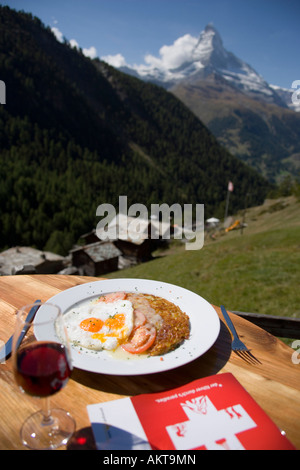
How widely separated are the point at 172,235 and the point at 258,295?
32585 millimetres

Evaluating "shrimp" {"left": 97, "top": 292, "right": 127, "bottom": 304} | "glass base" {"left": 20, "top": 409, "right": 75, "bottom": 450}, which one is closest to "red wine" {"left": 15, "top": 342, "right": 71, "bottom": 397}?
"glass base" {"left": 20, "top": 409, "right": 75, "bottom": 450}

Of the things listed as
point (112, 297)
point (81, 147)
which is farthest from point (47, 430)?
point (81, 147)

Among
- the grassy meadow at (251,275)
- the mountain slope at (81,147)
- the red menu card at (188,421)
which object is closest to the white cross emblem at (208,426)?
the red menu card at (188,421)

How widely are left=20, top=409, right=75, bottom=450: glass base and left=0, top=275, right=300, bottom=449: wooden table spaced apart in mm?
27

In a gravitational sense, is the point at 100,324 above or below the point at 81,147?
below

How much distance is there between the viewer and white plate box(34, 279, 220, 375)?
1.30 metres

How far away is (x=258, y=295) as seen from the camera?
9914 mm

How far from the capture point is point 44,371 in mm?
1044

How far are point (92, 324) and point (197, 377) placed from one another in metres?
0.60

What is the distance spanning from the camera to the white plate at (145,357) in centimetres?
130

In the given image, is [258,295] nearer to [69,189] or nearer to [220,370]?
[220,370]

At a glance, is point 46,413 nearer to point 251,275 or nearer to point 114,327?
point 114,327

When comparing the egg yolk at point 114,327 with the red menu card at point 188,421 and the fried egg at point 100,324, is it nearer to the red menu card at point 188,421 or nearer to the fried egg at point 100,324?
the fried egg at point 100,324

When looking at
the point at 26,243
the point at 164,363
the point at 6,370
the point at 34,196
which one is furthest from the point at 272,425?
the point at 34,196
